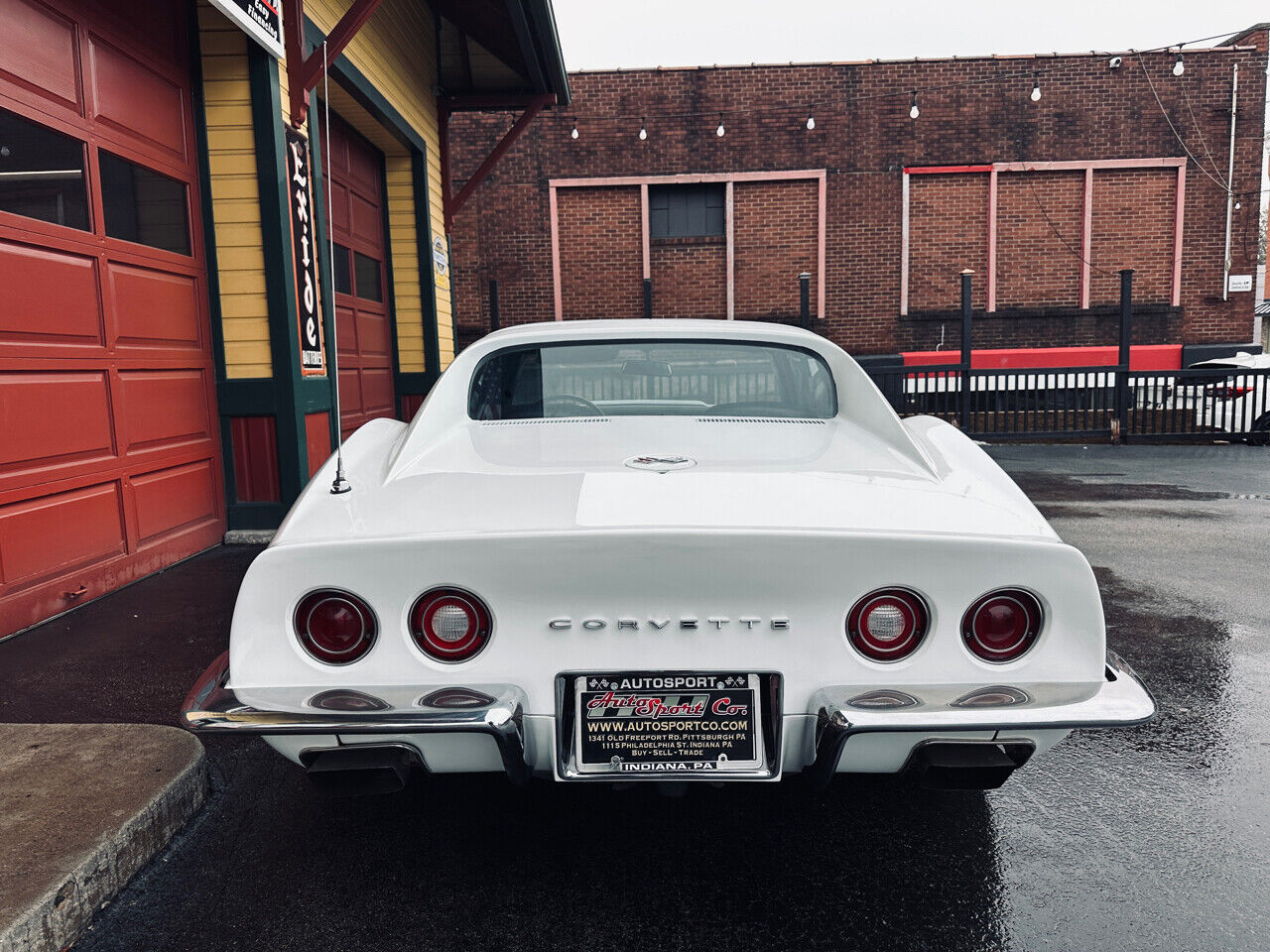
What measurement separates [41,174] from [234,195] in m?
1.51

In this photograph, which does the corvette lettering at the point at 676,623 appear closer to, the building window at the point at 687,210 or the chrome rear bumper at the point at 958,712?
the chrome rear bumper at the point at 958,712

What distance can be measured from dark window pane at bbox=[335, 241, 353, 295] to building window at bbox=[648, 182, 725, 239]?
10598 millimetres

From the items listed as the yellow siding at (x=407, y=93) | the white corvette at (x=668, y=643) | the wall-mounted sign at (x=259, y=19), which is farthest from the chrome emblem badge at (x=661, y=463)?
the yellow siding at (x=407, y=93)

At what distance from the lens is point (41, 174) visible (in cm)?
400

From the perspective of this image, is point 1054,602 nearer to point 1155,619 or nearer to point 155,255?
point 1155,619

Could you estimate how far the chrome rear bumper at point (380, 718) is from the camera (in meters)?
1.72

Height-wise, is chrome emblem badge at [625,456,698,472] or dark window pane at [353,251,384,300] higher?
dark window pane at [353,251,384,300]

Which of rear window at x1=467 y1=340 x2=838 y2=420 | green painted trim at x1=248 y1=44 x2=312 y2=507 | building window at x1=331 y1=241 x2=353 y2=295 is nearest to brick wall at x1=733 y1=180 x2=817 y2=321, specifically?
building window at x1=331 y1=241 x2=353 y2=295

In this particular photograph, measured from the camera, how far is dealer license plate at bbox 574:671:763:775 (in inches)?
71.4

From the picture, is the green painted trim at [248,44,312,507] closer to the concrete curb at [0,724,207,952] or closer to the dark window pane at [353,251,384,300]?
the dark window pane at [353,251,384,300]

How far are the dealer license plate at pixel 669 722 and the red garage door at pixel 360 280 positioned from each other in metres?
5.99

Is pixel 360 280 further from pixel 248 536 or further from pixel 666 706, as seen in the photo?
pixel 666 706

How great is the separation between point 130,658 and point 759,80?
1666 centimetres

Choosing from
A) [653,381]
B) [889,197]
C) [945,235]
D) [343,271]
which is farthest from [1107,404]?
[653,381]
